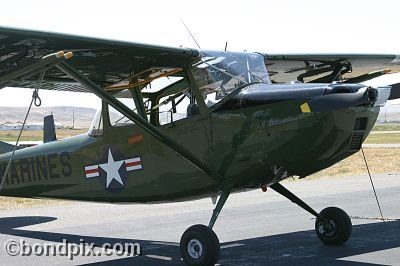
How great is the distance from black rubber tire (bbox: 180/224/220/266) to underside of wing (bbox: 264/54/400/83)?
113 inches

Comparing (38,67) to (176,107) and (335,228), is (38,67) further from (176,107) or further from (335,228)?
(335,228)

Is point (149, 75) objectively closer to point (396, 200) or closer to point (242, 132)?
point (242, 132)

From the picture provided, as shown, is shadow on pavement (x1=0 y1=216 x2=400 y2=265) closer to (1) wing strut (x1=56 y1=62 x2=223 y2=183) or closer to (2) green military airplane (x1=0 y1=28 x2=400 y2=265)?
(2) green military airplane (x1=0 y1=28 x2=400 y2=265)

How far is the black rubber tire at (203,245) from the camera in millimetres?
6984

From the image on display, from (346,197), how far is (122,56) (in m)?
8.34

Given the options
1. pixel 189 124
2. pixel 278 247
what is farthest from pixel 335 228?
pixel 189 124

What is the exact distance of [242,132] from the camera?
23.7 feet

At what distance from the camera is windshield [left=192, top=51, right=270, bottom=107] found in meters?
7.51

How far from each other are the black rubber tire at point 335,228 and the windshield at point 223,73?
2200 mm

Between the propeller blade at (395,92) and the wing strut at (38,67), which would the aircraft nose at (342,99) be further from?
the wing strut at (38,67)

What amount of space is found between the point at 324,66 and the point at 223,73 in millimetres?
2729

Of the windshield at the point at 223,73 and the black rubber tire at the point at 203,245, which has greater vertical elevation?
the windshield at the point at 223,73

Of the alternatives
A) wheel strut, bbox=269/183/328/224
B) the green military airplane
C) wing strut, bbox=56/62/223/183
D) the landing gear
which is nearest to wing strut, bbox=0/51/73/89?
the green military airplane

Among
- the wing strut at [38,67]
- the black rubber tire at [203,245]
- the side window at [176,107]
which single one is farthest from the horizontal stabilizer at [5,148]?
the black rubber tire at [203,245]
